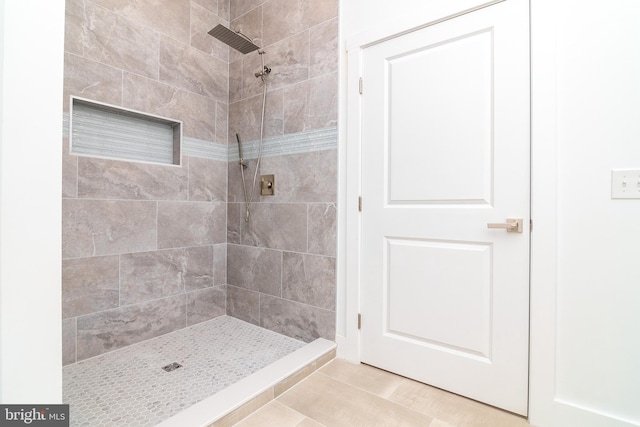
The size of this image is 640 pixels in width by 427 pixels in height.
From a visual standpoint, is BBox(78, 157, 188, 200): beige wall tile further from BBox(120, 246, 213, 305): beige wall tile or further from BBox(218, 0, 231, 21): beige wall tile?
BBox(218, 0, 231, 21): beige wall tile

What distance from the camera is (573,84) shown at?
1.25 meters

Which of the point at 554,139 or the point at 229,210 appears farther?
the point at 229,210

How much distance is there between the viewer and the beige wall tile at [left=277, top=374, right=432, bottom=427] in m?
1.33

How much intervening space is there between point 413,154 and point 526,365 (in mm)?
1136

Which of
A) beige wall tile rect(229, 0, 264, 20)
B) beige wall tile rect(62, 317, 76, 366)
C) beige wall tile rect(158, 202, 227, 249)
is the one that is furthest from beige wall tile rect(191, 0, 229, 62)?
beige wall tile rect(62, 317, 76, 366)

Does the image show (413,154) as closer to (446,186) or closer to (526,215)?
(446,186)

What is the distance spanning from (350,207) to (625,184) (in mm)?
1223

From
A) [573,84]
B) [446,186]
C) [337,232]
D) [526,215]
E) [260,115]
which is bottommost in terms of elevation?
[337,232]

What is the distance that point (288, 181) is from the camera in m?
2.15

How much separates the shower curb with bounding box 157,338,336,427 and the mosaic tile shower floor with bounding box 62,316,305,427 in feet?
0.62

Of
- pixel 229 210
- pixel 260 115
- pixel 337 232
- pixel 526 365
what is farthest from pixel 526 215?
pixel 229 210

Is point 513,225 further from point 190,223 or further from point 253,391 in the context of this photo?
point 190,223

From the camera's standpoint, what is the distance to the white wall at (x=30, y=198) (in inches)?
27.6

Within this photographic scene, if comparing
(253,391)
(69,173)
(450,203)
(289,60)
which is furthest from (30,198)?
(289,60)
